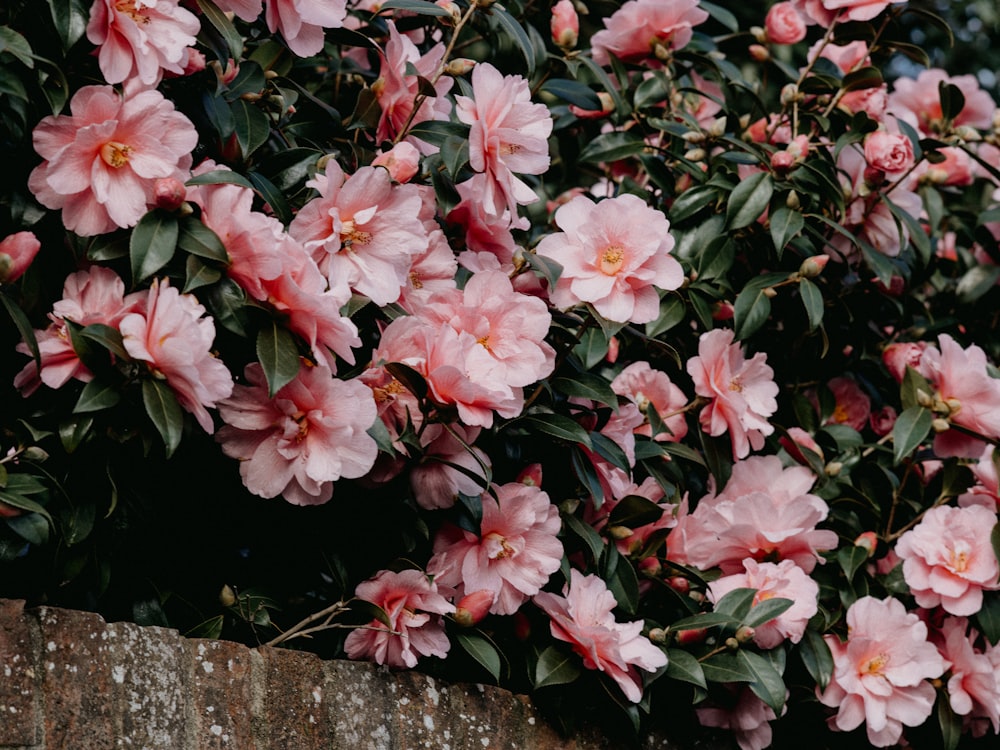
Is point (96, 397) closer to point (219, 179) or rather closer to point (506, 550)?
point (219, 179)

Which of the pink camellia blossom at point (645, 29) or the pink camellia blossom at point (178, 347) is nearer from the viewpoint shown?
the pink camellia blossom at point (178, 347)

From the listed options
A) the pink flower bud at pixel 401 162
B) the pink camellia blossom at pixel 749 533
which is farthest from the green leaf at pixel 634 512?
the pink flower bud at pixel 401 162

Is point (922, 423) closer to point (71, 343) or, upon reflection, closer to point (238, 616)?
point (238, 616)

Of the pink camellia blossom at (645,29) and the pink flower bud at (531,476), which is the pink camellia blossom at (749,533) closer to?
the pink flower bud at (531,476)

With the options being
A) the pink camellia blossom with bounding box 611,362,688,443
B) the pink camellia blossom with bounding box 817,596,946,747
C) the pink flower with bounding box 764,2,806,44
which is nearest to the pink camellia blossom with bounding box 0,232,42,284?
the pink camellia blossom with bounding box 611,362,688,443

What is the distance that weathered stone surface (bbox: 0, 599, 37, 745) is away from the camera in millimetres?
1168

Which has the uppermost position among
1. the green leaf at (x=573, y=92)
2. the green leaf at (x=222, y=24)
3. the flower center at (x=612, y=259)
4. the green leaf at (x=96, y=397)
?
the green leaf at (x=222, y=24)

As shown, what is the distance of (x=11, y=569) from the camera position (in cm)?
136

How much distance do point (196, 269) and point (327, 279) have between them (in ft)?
0.59

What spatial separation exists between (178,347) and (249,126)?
0.41 metres

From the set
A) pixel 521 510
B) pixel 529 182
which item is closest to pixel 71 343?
pixel 521 510

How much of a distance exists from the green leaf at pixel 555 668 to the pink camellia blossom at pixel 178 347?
57 centimetres

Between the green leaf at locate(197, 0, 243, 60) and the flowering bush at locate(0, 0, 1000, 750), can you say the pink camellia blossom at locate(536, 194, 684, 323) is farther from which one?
the green leaf at locate(197, 0, 243, 60)

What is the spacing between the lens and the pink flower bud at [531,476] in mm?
1635
